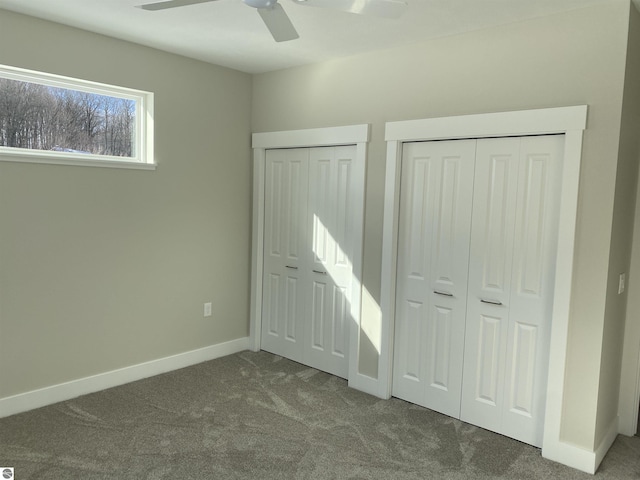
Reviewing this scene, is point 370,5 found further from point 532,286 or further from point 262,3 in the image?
point 532,286

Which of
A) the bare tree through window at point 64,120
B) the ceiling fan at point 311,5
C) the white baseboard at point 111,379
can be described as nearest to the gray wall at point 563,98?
the ceiling fan at point 311,5

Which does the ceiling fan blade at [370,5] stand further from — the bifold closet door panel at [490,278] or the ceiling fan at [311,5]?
the bifold closet door panel at [490,278]

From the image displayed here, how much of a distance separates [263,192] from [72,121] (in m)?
1.59

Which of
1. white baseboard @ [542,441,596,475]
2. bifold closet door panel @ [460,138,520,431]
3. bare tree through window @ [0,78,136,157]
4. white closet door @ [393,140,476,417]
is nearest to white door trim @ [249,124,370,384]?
white closet door @ [393,140,476,417]

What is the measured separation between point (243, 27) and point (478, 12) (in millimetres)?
1408

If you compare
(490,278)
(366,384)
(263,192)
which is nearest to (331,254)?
(263,192)

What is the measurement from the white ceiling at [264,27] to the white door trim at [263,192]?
579mm

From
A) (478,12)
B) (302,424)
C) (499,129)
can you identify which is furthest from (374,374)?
(478,12)

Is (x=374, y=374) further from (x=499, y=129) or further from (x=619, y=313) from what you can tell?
(x=499, y=129)

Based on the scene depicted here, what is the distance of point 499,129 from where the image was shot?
2.98 m

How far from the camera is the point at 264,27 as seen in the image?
10.4 ft

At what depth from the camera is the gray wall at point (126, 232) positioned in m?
3.19

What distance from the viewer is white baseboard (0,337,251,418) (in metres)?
3.24

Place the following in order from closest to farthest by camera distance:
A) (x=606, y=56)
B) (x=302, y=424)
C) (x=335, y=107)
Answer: (x=606, y=56), (x=302, y=424), (x=335, y=107)
